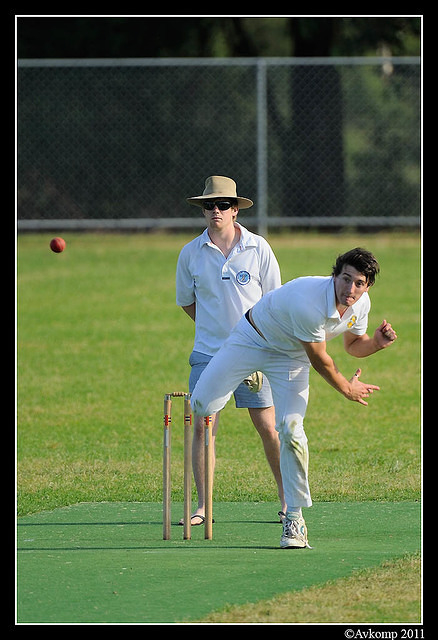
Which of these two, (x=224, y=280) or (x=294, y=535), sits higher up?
(x=224, y=280)

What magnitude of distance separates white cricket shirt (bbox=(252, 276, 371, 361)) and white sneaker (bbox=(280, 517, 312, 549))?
0.89 meters

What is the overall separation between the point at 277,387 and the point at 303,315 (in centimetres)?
54

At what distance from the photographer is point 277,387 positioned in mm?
6320

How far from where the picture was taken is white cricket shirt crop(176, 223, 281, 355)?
275 inches

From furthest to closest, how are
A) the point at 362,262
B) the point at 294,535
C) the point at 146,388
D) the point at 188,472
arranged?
the point at 146,388 < the point at 188,472 < the point at 294,535 < the point at 362,262

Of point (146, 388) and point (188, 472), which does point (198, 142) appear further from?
point (188, 472)

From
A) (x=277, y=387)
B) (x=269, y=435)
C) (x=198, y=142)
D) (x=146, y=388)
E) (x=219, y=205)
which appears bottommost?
(x=269, y=435)

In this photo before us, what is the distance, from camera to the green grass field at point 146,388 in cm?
841

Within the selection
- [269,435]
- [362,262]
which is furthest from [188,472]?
[362,262]

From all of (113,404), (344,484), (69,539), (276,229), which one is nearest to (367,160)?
(276,229)

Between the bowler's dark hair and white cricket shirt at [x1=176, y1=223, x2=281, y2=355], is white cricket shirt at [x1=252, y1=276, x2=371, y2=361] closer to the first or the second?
the bowler's dark hair

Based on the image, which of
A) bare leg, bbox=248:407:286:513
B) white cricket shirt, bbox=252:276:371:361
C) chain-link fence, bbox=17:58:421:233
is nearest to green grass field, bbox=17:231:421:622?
bare leg, bbox=248:407:286:513

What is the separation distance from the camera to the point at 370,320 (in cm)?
1554

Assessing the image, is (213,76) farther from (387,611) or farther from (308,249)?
(387,611)
